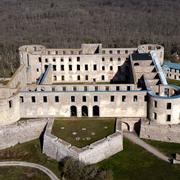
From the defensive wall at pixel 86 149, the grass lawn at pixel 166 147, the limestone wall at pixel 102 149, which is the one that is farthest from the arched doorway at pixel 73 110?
the grass lawn at pixel 166 147

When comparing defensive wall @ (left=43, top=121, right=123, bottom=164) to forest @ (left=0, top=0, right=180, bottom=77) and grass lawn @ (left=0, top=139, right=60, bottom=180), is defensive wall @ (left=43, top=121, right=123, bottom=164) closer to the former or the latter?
grass lawn @ (left=0, top=139, right=60, bottom=180)

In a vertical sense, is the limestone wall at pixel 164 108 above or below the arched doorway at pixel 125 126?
above

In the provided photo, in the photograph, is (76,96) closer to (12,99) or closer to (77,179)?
(12,99)

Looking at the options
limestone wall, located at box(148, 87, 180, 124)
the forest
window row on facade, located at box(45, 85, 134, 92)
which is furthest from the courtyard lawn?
the forest

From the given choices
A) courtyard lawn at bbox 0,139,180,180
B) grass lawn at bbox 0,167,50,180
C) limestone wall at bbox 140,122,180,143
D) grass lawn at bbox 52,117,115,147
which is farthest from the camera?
limestone wall at bbox 140,122,180,143

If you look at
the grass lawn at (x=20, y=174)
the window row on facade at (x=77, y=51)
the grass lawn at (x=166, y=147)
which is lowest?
the grass lawn at (x=20, y=174)

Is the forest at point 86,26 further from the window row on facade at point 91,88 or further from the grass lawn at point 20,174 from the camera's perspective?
the grass lawn at point 20,174
